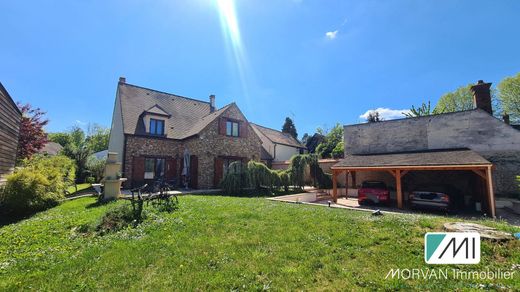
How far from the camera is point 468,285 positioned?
10.4 feet

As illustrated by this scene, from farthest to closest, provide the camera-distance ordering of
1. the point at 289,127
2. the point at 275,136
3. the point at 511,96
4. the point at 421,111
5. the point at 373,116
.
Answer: the point at 289,127 < the point at 373,116 < the point at 421,111 < the point at 275,136 < the point at 511,96

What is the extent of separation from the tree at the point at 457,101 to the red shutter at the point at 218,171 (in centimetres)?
3108

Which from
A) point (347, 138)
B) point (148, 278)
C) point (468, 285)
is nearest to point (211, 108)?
point (347, 138)

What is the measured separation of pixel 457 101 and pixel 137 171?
130 ft

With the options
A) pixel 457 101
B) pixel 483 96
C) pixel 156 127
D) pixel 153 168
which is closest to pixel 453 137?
pixel 483 96

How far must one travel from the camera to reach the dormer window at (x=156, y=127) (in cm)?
1736

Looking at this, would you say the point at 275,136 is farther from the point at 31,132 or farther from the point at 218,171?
the point at 31,132

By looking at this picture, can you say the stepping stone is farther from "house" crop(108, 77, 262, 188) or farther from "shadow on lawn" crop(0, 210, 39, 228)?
"house" crop(108, 77, 262, 188)

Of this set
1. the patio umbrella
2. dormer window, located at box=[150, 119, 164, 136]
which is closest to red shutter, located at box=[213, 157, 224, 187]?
the patio umbrella

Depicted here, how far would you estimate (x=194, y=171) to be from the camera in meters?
17.3

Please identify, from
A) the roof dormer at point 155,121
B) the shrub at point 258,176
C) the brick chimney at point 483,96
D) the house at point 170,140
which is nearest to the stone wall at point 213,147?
the house at point 170,140

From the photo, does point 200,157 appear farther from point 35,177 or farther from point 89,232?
point 89,232

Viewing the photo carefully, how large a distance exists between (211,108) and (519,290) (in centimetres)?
2347

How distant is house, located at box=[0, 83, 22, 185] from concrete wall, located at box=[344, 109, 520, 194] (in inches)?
742
